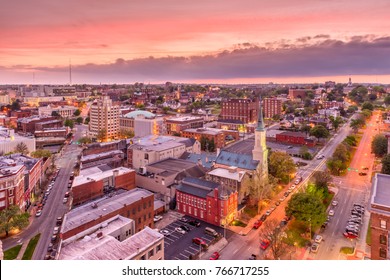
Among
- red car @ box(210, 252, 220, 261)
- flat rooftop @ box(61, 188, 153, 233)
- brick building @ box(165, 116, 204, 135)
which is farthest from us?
brick building @ box(165, 116, 204, 135)

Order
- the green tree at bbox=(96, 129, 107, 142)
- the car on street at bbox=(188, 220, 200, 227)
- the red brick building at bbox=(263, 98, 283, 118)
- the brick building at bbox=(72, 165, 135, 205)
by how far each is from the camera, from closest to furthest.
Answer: the car on street at bbox=(188, 220, 200, 227)
the brick building at bbox=(72, 165, 135, 205)
the green tree at bbox=(96, 129, 107, 142)
the red brick building at bbox=(263, 98, 283, 118)

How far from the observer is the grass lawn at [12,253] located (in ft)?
29.9

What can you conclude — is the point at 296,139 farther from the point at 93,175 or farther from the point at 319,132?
the point at 93,175

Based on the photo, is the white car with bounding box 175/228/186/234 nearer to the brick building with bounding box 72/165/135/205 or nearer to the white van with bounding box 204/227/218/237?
the white van with bounding box 204/227/218/237

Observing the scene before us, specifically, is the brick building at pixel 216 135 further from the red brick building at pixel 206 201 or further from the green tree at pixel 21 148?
the green tree at pixel 21 148

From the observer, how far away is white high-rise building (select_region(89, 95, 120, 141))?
92.6 feet

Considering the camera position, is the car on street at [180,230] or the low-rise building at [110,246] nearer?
the low-rise building at [110,246]

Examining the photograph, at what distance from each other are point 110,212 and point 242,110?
31291 mm

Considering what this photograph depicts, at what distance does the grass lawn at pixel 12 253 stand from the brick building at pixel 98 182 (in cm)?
267

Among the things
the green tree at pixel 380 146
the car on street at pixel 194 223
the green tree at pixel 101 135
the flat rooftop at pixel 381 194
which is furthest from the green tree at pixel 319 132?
the green tree at pixel 101 135

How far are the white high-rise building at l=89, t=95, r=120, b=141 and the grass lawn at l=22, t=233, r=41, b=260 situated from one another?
17880 mm

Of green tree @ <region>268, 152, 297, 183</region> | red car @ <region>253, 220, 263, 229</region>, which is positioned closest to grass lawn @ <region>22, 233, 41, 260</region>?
red car @ <region>253, 220, 263, 229</region>

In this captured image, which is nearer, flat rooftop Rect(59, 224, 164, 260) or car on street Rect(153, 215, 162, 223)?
flat rooftop Rect(59, 224, 164, 260)
